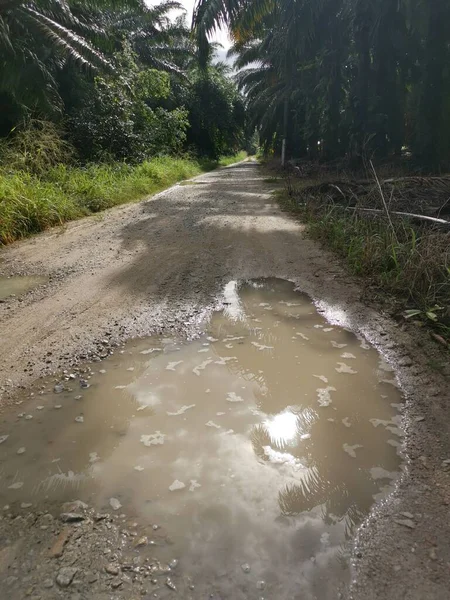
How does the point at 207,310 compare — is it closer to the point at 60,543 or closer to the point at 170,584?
the point at 60,543

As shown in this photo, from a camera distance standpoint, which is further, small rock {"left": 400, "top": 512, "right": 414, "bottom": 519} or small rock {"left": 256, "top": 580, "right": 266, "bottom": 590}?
small rock {"left": 400, "top": 512, "right": 414, "bottom": 519}

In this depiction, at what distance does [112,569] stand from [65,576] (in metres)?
0.16

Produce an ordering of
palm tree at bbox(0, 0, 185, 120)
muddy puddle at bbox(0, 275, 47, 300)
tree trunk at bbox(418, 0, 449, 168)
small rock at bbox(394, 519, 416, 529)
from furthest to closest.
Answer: tree trunk at bbox(418, 0, 449, 168)
palm tree at bbox(0, 0, 185, 120)
muddy puddle at bbox(0, 275, 47, 300)
small rock at bbox(394, 519, 416, 529)

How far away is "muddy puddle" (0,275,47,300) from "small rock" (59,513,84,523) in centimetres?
284

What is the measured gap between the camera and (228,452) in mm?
2158

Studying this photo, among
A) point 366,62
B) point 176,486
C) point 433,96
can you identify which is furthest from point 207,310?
point 366,62

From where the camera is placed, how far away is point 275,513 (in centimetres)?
180

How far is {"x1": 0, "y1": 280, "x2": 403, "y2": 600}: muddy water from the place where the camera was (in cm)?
162

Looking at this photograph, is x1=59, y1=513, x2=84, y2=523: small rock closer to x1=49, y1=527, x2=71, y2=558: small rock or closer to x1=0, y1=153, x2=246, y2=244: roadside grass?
x1=49, y1=527, x2=71, y2=558: small rock

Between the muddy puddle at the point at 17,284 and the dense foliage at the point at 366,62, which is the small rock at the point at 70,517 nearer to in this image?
the muddy puddle at the point at 17,284

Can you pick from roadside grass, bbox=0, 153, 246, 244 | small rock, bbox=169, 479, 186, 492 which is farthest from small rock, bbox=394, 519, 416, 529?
roadside grass, bbox=0, 153, 246, 244

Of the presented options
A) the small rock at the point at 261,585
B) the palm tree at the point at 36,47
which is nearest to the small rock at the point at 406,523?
the small rock at the point at 261,585

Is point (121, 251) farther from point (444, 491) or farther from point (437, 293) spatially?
point (444, 491)

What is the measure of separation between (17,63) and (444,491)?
33.8 ft
